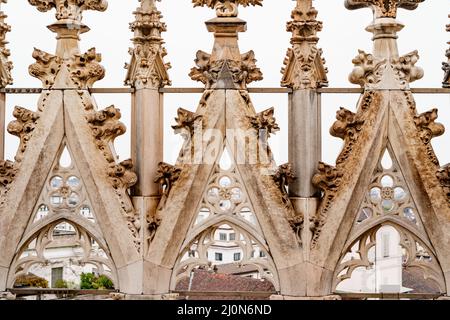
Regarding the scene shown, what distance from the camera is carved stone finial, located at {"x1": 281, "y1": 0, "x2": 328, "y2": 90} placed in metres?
6.33

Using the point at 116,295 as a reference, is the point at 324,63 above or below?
above

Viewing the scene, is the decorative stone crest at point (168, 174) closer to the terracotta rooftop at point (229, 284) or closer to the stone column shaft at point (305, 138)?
the terracotta rooftop at point (229, 284)

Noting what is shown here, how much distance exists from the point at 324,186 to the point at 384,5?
146 cm

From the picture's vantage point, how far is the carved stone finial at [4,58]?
→ 6578 mm

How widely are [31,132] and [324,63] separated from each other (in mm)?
2325

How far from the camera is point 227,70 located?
6.32 metres

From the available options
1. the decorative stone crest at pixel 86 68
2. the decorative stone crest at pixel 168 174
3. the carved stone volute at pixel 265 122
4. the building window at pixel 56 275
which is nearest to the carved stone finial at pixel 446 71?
the carved stone volute at pixel 265 122

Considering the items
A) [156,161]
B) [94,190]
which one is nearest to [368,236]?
[156,161]

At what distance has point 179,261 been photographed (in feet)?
21.1

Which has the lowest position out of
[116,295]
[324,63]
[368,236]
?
[116,295]

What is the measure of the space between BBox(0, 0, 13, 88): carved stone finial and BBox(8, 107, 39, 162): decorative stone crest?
32 centimetres

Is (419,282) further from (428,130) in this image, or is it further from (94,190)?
(94,190)

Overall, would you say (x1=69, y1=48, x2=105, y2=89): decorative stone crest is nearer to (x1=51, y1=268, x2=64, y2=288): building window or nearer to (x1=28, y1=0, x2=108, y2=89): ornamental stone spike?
(x1=28, y1=0, x2=108, y2=89): ornamental stone spike

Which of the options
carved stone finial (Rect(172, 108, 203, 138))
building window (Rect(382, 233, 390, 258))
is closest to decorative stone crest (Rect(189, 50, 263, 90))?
carved stone finial (Rect(172, 108, 203, 138))
